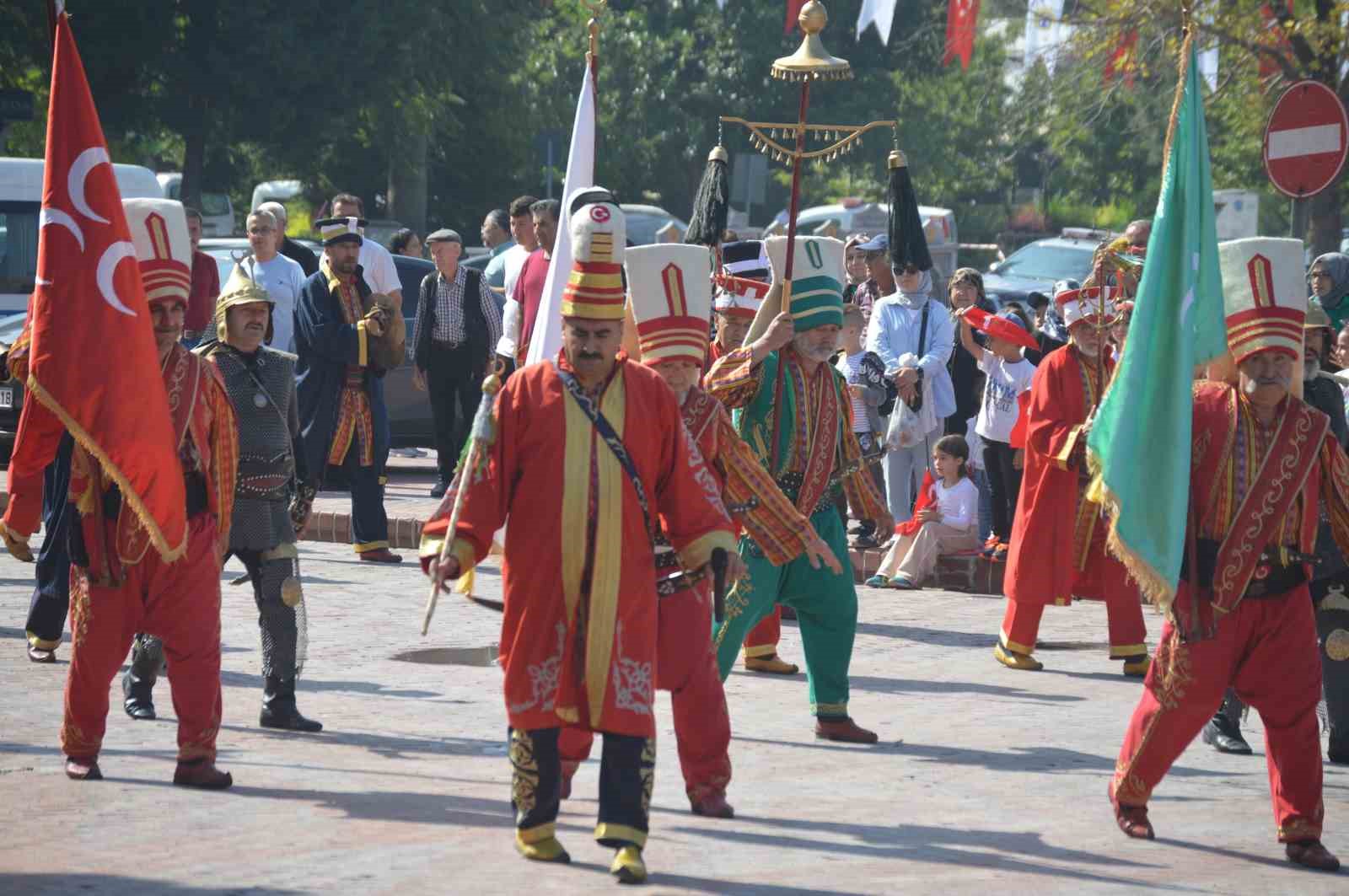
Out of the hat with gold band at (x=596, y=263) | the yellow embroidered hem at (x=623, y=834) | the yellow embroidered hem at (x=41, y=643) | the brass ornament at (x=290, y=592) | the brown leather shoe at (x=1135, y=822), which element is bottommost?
the yellow embroidered hem at (x=41, y=643)

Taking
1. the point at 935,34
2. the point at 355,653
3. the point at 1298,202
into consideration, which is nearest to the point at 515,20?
the point at 935,34

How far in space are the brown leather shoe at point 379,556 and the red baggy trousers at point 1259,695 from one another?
724 centimetres

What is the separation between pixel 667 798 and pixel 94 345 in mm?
2325

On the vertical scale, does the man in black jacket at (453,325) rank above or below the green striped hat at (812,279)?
below

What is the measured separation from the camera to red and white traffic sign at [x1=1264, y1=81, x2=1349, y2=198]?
11.6 metres

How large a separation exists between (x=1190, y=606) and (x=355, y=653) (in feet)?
15.0

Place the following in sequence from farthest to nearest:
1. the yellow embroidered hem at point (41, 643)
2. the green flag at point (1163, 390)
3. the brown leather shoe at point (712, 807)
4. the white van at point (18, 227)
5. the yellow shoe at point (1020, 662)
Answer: the white van at point (18, 227)
the yellow shoe at point (1020, 662)
the yellow embroidered hem at point (41, 643)
the brown leather shoe at point (712, 807)
the green flag at point (1163, 390)

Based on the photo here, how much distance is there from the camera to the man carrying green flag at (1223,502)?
6.70 meters

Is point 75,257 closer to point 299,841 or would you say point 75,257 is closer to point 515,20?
point 299,841

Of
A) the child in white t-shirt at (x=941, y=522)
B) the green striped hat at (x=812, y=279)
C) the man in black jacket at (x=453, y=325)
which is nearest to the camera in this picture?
the green striped hat at (x=812, y=279)

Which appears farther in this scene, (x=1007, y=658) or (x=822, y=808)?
(x=1007, y=658)

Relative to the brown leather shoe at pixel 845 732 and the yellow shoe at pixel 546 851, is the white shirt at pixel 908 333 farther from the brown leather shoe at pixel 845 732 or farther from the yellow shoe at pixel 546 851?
the yellow shoe at pixel 546 851

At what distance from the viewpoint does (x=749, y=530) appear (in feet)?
24.4

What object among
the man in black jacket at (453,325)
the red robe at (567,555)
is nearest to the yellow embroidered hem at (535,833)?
the red robe at (567,555)
